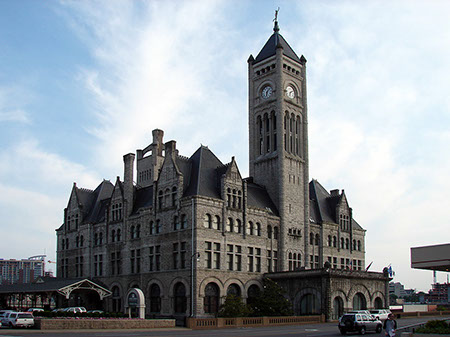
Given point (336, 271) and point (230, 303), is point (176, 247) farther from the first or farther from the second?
point (336, 271)

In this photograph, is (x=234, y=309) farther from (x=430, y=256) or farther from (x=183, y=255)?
(x=430, y=256)

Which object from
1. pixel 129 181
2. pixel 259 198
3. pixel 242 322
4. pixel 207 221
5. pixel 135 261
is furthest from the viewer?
pixel 129 181

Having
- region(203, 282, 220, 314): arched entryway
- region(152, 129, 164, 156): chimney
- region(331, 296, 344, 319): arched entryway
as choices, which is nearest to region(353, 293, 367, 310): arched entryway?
region(331, 296, 344, 319): arched entryway

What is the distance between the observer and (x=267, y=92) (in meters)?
76.0

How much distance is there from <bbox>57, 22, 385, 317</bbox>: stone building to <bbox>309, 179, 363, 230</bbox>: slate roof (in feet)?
0.67

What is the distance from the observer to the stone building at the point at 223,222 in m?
59.9

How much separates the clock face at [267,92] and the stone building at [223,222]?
161mm

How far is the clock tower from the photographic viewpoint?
232 ft

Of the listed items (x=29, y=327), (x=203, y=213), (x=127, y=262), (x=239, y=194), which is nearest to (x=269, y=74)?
(x=239, y=194)

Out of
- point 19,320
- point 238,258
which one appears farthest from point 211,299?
point 19,320

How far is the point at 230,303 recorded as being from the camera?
53.2 m

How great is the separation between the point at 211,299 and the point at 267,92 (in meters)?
31.0

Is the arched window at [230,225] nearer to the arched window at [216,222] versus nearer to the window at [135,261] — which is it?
the arched window at [216,222]

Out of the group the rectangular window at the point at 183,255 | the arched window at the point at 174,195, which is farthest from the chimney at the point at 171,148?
the rectangular window at the point at 183,255
